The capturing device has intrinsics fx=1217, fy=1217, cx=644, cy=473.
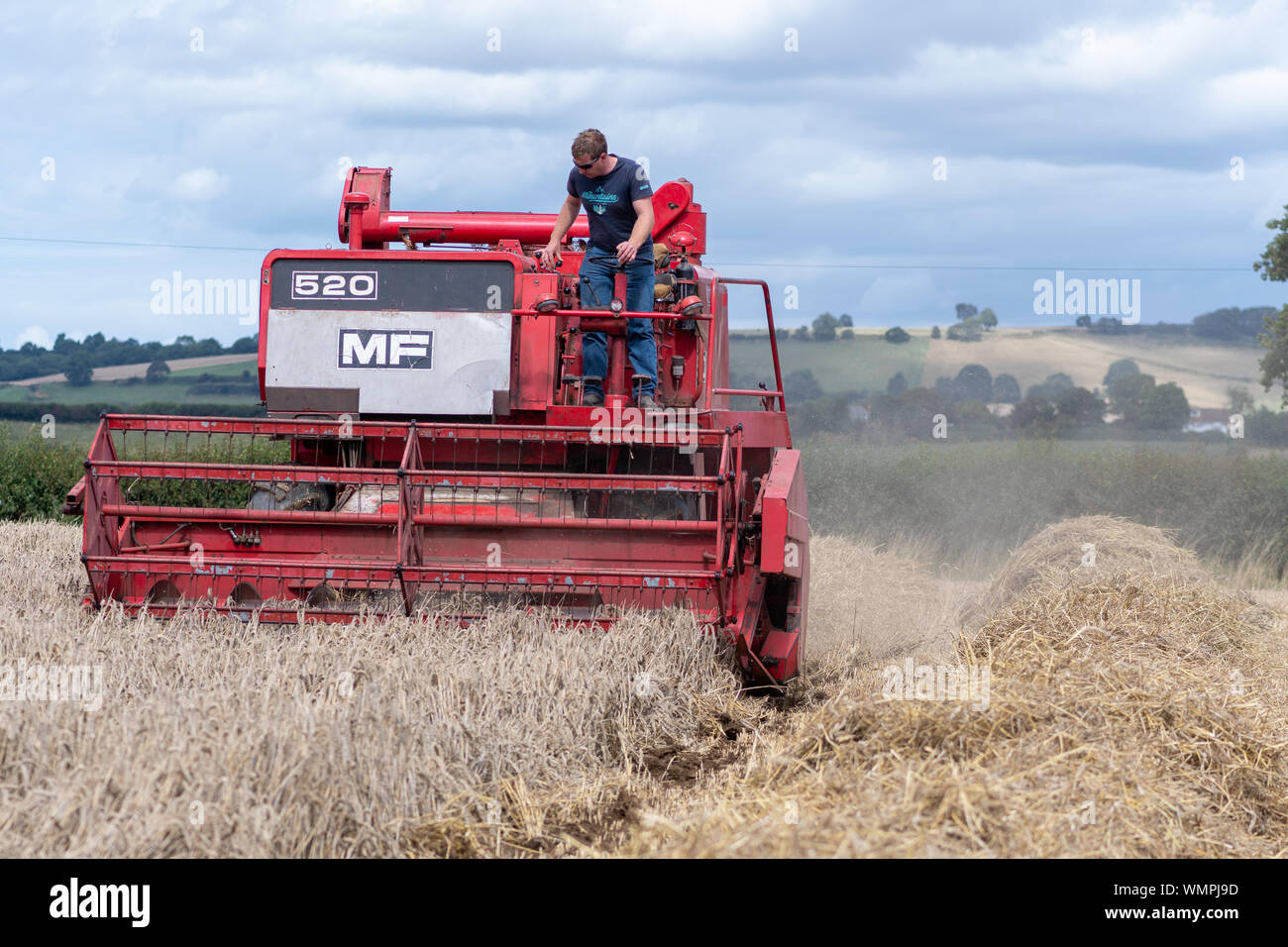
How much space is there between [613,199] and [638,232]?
339 mm

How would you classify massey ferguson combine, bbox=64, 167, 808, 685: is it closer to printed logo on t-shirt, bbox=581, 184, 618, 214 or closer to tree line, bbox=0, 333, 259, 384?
printed logo on t-shirt, bbox=581, 184, 618, 214

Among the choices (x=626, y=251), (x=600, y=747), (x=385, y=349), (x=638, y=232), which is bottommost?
(x=600, y=747)

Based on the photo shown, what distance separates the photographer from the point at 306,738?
360 centimetres

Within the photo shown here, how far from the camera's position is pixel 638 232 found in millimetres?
6520

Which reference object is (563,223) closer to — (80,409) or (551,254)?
(551,254)

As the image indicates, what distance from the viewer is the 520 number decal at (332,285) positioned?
654cm

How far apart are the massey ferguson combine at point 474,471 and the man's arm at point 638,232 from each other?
25 centimetres

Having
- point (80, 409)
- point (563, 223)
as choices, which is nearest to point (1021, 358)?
point (80, 409)

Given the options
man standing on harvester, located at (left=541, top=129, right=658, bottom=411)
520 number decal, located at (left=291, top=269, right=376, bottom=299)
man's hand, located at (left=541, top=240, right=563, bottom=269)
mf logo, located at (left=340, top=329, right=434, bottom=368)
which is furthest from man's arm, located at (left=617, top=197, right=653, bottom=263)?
520 number decal, located at (left=291, top=269, right=376, bottom=299)

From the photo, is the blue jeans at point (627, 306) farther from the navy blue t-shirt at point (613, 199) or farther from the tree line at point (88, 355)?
the tree line at point (88, 355)

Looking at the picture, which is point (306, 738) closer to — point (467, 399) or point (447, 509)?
point (447, 509)

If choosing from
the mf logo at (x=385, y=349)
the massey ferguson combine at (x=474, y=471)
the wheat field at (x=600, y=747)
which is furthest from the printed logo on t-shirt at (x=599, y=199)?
the wheat field at (x=600, y=747)

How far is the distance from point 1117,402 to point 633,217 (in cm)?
2715
